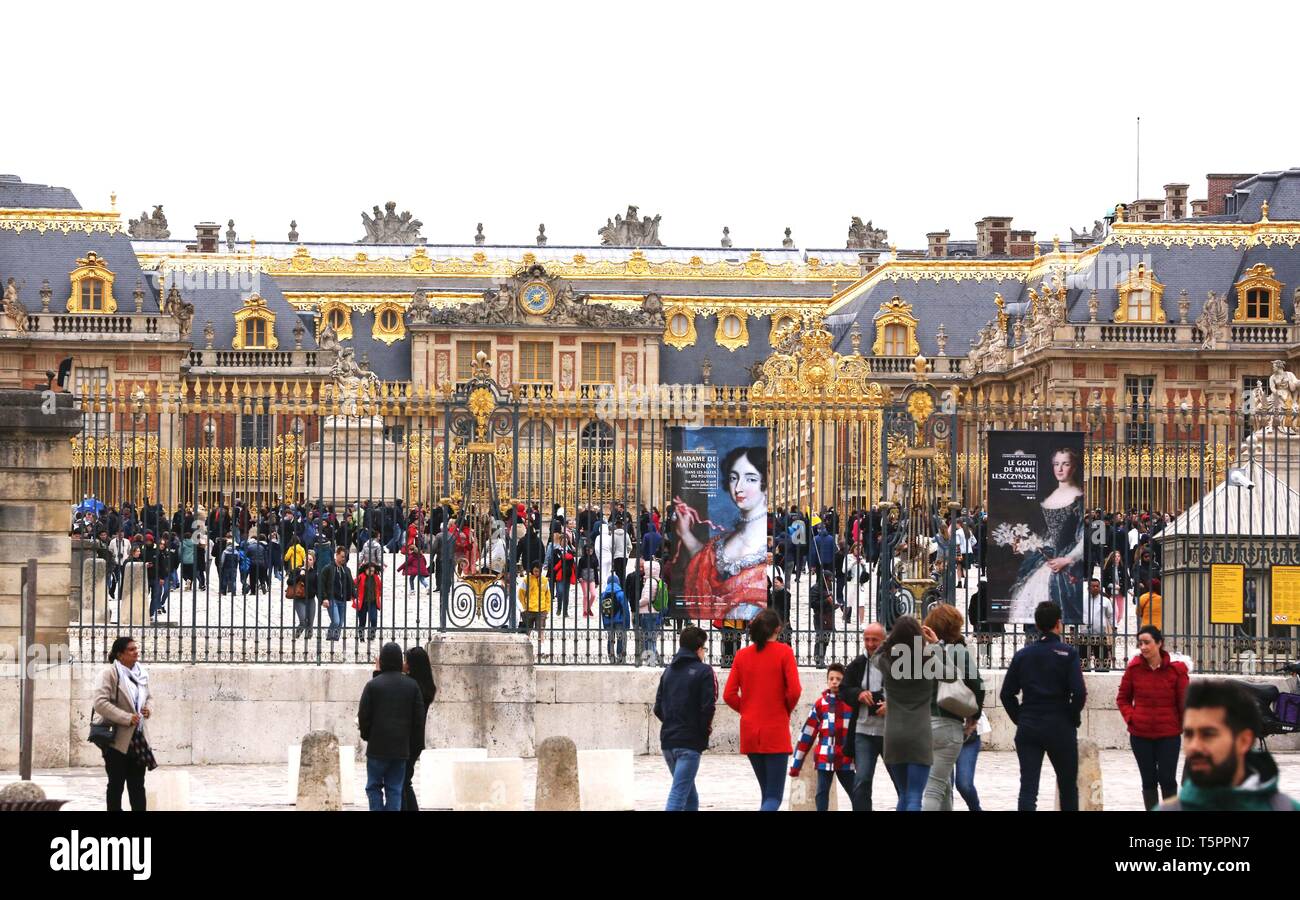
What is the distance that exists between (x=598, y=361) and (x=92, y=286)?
1806 centimetres

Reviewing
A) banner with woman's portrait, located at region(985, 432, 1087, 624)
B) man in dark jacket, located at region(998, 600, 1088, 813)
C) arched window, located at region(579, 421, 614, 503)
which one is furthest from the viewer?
arched window, located at region(579, 421, 614, 503)

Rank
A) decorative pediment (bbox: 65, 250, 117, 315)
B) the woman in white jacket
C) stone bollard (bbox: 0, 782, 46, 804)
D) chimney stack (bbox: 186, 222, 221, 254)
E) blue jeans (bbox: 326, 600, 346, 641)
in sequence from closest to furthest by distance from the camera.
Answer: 1. stone bollard (bbox: 0, 782, 46, 804)
2. blue jeans (bbox: 326, 600, 346, 641)
3. the woman in white jacket
4. decorative pediment (bbox: 65, 250, 117, 315)
5. chimney stack (bbox: 186, 222, 221, 254)

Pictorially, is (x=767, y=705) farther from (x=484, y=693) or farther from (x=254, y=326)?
(x=254, y=326)

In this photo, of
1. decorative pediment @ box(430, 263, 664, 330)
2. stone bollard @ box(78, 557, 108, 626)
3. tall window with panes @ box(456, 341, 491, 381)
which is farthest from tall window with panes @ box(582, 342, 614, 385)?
stone bollard @ box(78, 557, 108, 626)

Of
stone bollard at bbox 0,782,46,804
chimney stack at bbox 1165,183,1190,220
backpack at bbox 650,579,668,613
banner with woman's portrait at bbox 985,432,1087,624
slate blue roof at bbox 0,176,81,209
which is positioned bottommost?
stone bollard at bbox 0,782,46,804

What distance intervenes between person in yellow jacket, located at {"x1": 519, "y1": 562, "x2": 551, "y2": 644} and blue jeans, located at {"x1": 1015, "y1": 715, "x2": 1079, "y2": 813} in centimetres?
625

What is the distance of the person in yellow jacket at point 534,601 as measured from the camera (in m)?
20.4

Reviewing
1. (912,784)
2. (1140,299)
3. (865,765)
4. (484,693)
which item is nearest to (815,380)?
(484,693)

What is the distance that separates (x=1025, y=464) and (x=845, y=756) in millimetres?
5687

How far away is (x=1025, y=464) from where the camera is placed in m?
20.2

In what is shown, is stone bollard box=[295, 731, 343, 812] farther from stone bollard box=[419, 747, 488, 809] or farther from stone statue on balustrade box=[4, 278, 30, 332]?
stone statue on balustrade box=[4, 278, 30, 332]

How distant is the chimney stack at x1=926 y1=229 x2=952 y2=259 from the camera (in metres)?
76.4

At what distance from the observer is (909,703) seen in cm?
1412

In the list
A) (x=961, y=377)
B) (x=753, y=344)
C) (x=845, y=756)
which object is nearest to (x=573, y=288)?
(x=753, y=344)
